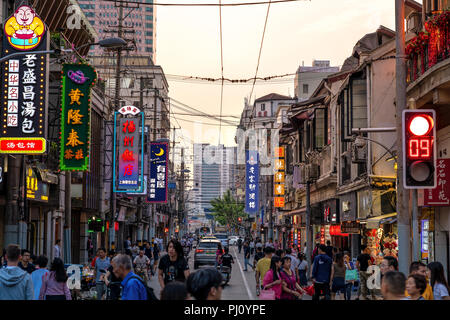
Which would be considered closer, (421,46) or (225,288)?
(421,46)

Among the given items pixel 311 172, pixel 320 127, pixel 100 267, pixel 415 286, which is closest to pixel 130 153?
pixel 311 172

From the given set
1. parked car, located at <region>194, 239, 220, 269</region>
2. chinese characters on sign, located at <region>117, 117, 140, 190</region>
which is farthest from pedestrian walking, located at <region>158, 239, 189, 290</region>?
chinese characters on sign, located at <region>117, 117, 140, 190</region>

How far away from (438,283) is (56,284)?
628 cm

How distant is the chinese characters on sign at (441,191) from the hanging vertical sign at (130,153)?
25170 millimetres

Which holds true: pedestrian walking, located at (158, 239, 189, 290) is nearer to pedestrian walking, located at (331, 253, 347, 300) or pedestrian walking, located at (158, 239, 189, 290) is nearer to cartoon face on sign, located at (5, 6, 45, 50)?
pedestrian walking, located at (331, 253, 347, 300)

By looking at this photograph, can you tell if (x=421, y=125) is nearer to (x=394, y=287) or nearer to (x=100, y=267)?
(x=394, y=287)

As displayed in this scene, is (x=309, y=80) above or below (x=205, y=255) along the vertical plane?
above

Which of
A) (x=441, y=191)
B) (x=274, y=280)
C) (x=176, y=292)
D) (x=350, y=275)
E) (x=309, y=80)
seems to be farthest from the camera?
(x=309, y=80)

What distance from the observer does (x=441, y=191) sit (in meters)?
21.3

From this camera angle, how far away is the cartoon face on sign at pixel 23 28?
84.1 feet
